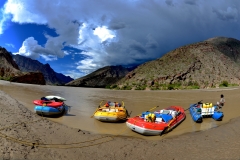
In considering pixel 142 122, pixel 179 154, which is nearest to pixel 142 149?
pixel 179 154

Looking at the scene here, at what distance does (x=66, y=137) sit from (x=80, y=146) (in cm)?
127

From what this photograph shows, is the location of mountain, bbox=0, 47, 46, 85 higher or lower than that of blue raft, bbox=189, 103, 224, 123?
higher

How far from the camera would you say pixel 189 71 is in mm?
74250

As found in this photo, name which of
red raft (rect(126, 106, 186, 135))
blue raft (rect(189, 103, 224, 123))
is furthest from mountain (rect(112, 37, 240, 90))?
red raft (rect(126, 106, 186, 135))

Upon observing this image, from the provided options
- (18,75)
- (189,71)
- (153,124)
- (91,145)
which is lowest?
(91,145)

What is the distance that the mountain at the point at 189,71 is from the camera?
226 feet

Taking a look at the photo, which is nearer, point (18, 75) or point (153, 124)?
point (153, 124)

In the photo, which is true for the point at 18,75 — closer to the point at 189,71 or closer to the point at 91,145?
the point at 189,71

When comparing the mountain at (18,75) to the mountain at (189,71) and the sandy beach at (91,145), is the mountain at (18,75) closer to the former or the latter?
the mountain at (189,71)

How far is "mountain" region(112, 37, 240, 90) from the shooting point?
6900cm

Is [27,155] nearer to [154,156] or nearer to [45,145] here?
[45,145]

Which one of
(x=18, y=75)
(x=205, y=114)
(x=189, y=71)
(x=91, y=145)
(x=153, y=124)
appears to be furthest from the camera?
(x=18, y=75)

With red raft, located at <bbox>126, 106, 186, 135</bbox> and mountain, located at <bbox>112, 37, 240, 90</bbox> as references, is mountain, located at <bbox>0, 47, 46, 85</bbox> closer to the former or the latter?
mountain, located at <bbox>112, 37, 240, 90</bbox>

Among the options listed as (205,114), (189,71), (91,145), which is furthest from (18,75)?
(91,145)
